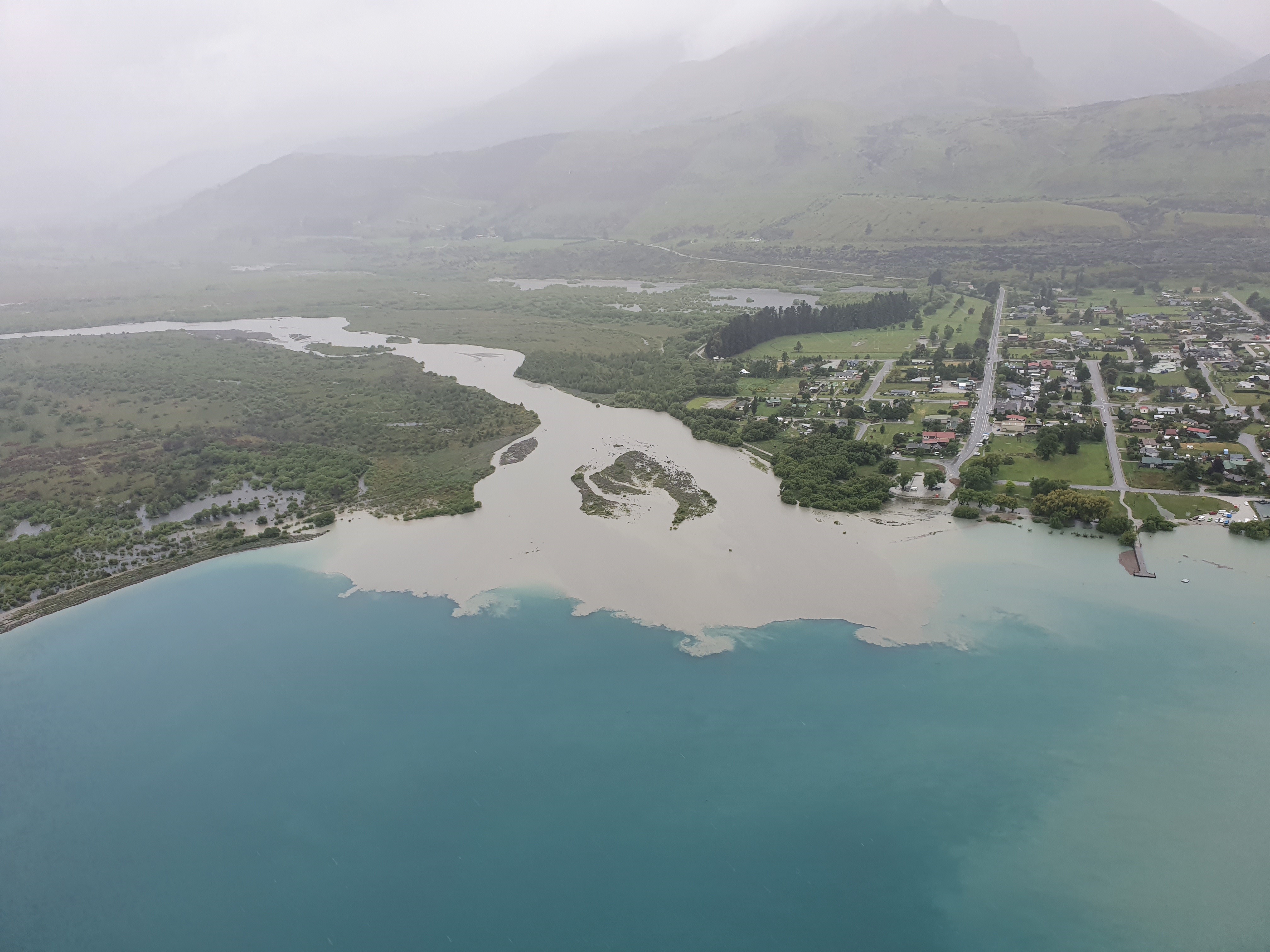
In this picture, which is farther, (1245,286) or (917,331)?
(1245,286)

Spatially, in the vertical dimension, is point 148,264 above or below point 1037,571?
above

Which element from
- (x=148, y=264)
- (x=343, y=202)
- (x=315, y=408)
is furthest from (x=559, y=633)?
(x=343, y=202)

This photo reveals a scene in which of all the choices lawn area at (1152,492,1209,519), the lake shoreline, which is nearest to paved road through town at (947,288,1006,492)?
lawn area at (1152,492,1209,519)

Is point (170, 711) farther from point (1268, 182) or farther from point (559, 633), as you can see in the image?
point (1268, 182)

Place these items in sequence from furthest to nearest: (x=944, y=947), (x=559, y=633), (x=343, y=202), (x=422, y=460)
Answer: (x=343, y=202), (x=422, y=460), (x=559, y=633), (x=944, y=947)

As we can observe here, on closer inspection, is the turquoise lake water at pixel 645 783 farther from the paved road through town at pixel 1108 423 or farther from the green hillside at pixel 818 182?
the green hillside at pixel 818 182

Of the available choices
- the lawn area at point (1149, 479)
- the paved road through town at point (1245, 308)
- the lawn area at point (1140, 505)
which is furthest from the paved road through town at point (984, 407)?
the paved road through town at point (1245, 308)

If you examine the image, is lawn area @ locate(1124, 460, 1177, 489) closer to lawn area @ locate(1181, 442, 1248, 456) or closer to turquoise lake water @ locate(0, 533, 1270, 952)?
lawn area @ locate(1181, 442, 1248, 456)
